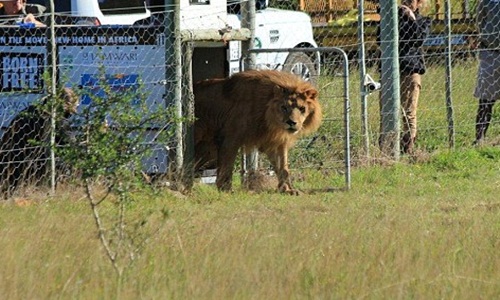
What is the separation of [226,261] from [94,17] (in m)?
7.76

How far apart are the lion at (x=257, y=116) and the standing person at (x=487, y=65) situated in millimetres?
3134

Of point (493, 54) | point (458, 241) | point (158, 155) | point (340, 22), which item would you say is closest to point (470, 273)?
point (458, 241)

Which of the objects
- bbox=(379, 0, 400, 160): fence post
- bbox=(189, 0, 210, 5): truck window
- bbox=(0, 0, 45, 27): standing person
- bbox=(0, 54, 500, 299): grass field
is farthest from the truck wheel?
bbox=(0, 0, 45, 27): standing person

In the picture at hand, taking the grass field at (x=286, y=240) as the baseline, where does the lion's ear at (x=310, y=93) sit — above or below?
above

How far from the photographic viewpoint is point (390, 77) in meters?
13.6

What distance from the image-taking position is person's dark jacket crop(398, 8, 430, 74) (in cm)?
1423

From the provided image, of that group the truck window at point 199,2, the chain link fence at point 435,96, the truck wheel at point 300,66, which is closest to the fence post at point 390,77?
the chain link fence at point 435,96

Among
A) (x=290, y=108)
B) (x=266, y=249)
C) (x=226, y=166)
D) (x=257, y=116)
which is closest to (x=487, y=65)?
(x=290, y=108)

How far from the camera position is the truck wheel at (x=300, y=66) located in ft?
49.7

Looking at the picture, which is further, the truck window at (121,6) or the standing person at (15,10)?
the truck window at (121,6)

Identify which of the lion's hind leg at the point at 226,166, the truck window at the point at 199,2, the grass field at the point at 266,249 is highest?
the truck window at the point at 199,2

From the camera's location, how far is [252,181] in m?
12.3

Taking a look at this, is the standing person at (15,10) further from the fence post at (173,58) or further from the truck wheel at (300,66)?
the truck wheel at (300,66)

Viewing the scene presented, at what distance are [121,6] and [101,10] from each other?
43 cm
